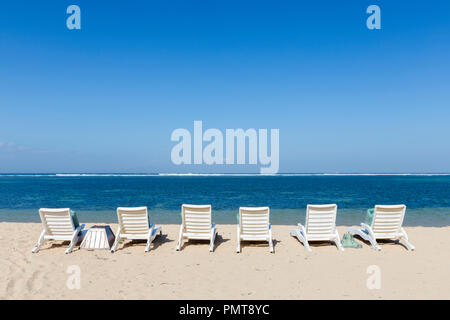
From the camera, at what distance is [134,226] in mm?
6730

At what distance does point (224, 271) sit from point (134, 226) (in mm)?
2856

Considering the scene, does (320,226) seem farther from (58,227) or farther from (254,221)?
(58,227)

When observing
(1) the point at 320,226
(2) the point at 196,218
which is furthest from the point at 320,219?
(2) the point at 196,218

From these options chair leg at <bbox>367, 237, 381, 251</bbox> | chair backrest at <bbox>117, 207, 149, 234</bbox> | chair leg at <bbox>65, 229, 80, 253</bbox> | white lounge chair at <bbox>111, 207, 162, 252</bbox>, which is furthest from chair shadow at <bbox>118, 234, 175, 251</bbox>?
chair leg at <bbox>367, 237, 381, 251</bbox>

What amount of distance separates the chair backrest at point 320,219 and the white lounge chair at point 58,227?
5992 mm

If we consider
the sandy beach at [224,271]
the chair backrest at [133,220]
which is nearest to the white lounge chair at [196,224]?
the sandy beach at [224,271]

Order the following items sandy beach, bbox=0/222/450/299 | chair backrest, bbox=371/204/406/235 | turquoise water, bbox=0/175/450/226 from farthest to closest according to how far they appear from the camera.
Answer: turquoise water, bbox=0/175/450/226 → chair backrest, bbox=371/204/406/235 → sandy beach, bbox=0/222/450/299

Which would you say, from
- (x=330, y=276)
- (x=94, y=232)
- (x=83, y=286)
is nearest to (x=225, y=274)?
(x=330, y=276)

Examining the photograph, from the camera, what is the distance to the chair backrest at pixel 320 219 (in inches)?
263

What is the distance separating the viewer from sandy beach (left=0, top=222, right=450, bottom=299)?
13.5 ft

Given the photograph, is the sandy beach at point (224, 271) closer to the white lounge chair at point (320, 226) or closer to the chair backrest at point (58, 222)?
the white lounge chair at point (320, 226)

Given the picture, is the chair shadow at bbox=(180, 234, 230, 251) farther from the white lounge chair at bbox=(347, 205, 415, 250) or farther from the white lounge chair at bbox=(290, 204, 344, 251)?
the white lounge chair at bbox=(347, 205, 415, 250)
